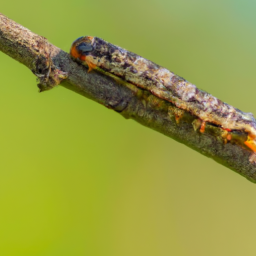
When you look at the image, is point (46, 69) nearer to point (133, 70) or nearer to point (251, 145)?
point (133, 70)

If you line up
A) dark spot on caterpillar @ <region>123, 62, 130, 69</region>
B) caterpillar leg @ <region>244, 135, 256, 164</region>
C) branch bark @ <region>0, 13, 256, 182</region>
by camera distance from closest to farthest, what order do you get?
branch bark @ <region>0, 13, 256, 182</region> → caterpillar leg @ <region>244, 135, 256, 164</region> → dark spot on caterpillar @ <region>123, 62, 130, 69</region>

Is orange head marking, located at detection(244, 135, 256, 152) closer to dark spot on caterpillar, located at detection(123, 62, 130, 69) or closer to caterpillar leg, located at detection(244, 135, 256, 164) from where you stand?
caterpillar leg, located at detection(244, 135, 256, 164)

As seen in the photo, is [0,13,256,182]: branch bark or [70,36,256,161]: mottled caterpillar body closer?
[0,13,256,182]: branch bark

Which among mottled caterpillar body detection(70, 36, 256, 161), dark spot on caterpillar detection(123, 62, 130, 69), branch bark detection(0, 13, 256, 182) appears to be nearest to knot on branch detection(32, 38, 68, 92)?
branch bark detection(0, 13, 256, 182)

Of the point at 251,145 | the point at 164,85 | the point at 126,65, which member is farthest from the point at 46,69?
the point at 251,145

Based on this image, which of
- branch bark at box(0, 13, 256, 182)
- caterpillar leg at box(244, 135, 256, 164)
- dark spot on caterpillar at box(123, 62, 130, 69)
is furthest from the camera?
dark spot on caterpillar at box(123, 62, 130, 69)

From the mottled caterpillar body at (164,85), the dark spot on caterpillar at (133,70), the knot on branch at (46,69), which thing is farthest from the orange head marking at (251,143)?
the knot on branch at (46,69)
